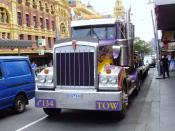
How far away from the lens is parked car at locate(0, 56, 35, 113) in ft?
36.2

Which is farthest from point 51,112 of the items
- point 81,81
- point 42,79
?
point 81,81

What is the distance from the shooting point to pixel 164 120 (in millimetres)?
9656

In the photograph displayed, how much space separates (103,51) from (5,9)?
3847cm

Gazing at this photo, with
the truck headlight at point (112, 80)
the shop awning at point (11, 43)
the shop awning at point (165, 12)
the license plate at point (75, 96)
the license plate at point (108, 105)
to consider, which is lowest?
the license plate at point (108, 105)

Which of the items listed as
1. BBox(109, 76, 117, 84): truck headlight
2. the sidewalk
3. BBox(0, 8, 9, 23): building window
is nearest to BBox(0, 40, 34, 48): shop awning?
BBox(0, 8, 9, 23): building window

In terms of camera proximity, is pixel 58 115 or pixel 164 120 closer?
pixel 164 120

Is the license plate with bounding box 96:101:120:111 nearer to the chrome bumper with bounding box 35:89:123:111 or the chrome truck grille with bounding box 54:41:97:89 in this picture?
the chrome bumper with bounding box 35:89:123:111

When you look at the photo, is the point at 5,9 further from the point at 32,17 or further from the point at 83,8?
the point at 83,8

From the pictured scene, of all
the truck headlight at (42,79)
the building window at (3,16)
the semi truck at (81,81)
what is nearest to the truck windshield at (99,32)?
the semi truck at (81,81)

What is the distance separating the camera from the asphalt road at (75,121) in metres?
9.36

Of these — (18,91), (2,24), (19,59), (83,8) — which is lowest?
(18,91)

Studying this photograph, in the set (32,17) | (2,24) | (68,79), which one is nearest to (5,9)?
(2,24)

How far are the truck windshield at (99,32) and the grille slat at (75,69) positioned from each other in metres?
2.38

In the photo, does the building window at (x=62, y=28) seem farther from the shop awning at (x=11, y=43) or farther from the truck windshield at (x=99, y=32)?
the truck windshield at (x=99, y=32)
